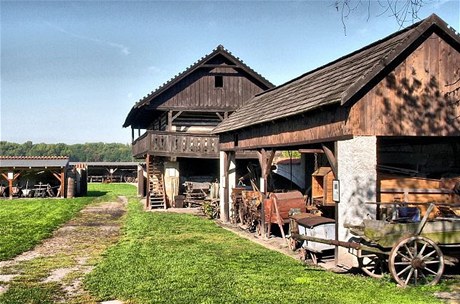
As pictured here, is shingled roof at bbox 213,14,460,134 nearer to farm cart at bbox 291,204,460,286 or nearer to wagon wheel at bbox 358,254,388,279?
farm cart at bbox 291,204,460,286

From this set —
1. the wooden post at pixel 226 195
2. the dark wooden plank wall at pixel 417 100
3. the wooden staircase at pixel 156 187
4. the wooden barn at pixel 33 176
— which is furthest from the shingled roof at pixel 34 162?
the dark wooden plank wall at pixel 417 100

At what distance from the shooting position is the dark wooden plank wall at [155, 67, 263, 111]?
93.1ft

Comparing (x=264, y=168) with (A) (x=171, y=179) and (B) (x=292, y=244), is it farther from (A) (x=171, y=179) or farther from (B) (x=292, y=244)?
(A) (x=171, y=179)

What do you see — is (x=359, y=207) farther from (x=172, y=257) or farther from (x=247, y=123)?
(x=247, y=123)

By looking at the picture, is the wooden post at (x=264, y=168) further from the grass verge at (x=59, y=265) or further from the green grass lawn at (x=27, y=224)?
the green grass lawn at (x=27, y=224)

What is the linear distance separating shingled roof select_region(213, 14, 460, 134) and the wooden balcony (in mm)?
8061

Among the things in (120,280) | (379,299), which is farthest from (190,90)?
(379,299)

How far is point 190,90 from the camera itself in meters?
Result: 28.7

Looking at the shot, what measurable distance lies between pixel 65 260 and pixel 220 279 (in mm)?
4824

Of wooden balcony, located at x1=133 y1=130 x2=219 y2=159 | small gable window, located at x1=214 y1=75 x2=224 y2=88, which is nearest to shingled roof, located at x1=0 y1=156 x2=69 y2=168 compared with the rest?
wooden balcony, located at x1=133 y1=130 x2=219 y2=159

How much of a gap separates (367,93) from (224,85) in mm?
18891

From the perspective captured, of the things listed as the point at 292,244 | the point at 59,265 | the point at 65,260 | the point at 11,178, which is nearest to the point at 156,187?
the point at 11,178

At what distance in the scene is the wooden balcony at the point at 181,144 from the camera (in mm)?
26125

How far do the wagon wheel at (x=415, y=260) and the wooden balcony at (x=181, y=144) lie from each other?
17.8 m
